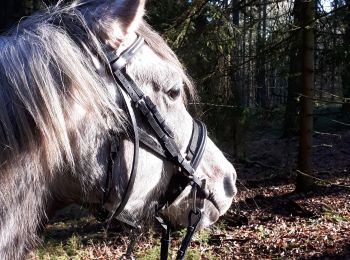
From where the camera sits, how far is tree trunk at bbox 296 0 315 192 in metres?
7.68

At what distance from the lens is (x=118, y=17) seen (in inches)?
68.5

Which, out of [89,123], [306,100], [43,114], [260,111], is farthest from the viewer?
[260,111]

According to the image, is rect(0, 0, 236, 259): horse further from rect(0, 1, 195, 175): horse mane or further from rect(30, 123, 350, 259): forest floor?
rect(30, 123, 350, 259): forest floor

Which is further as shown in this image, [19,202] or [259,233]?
[259,233]

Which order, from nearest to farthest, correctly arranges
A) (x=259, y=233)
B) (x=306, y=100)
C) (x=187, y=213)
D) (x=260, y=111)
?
(x=187, y=213) → (x=259, y=233) → (x=306, y=100) → (x=260, y=111)

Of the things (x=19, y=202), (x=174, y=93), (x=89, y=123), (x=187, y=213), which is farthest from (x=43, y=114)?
(x=187, y=213)

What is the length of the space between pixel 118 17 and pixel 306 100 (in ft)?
22.7

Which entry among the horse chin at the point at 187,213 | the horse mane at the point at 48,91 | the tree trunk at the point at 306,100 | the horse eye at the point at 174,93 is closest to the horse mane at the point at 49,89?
the horse mane at the point at 48,91

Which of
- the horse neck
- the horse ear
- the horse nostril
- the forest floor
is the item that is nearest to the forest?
the forest floor

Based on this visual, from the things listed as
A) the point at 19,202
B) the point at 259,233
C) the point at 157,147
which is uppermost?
the point at 157,147

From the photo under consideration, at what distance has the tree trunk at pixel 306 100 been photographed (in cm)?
768

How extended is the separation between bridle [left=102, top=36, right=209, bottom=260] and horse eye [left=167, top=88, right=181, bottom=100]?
126 mm

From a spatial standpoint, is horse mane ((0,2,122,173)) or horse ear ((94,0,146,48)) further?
horse ear ((94,0,146,48))

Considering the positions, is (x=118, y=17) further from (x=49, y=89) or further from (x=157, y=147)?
(x=157, y=147)
